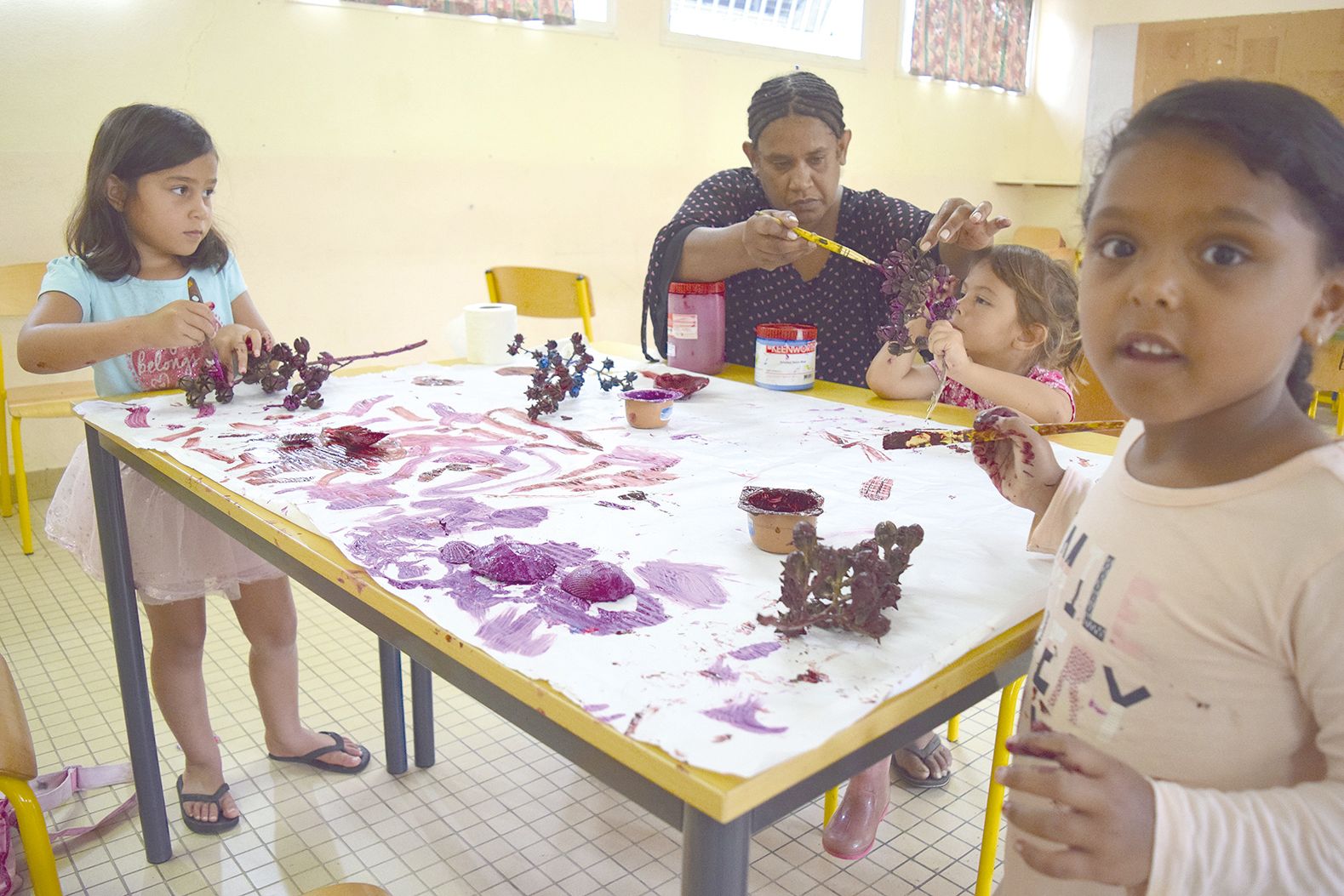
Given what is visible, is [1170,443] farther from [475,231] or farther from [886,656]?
[475,231]

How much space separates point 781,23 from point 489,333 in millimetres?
4007

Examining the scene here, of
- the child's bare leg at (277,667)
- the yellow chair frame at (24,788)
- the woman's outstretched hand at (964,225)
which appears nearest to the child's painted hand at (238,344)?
the child's bare leg at (277,667)

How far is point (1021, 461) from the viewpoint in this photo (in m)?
1.00

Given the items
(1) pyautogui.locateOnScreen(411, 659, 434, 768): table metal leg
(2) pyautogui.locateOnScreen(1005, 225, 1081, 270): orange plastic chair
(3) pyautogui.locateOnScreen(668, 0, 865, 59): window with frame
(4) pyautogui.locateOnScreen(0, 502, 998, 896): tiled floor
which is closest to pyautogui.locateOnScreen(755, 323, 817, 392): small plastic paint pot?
(4) pyautogui.locateOnScreen(0, 502, 998, 896): tiled floor

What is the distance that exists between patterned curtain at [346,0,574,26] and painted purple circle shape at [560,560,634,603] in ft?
11.8

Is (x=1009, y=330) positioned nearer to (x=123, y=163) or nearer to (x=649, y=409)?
(x=649, y=409)

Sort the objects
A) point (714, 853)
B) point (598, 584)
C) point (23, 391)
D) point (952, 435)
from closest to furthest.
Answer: point (714, 853)
point (598, 584)
point (952, 435)
point (23, 391)

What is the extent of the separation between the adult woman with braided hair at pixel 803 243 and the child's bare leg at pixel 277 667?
0.97 m

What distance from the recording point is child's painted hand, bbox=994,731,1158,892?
62 cm

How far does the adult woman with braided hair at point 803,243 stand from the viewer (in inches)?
74.3

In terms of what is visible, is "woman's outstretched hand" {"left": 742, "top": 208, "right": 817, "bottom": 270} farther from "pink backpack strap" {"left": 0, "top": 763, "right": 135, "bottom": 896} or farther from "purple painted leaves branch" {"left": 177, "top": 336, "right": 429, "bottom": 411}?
"pink backpack strap" {"left": 0, "top": 763, "right": 135, "bottom": 896}

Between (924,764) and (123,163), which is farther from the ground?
(123,163)

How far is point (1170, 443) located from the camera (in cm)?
76

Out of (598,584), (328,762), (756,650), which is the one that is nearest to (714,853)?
(756,650)
